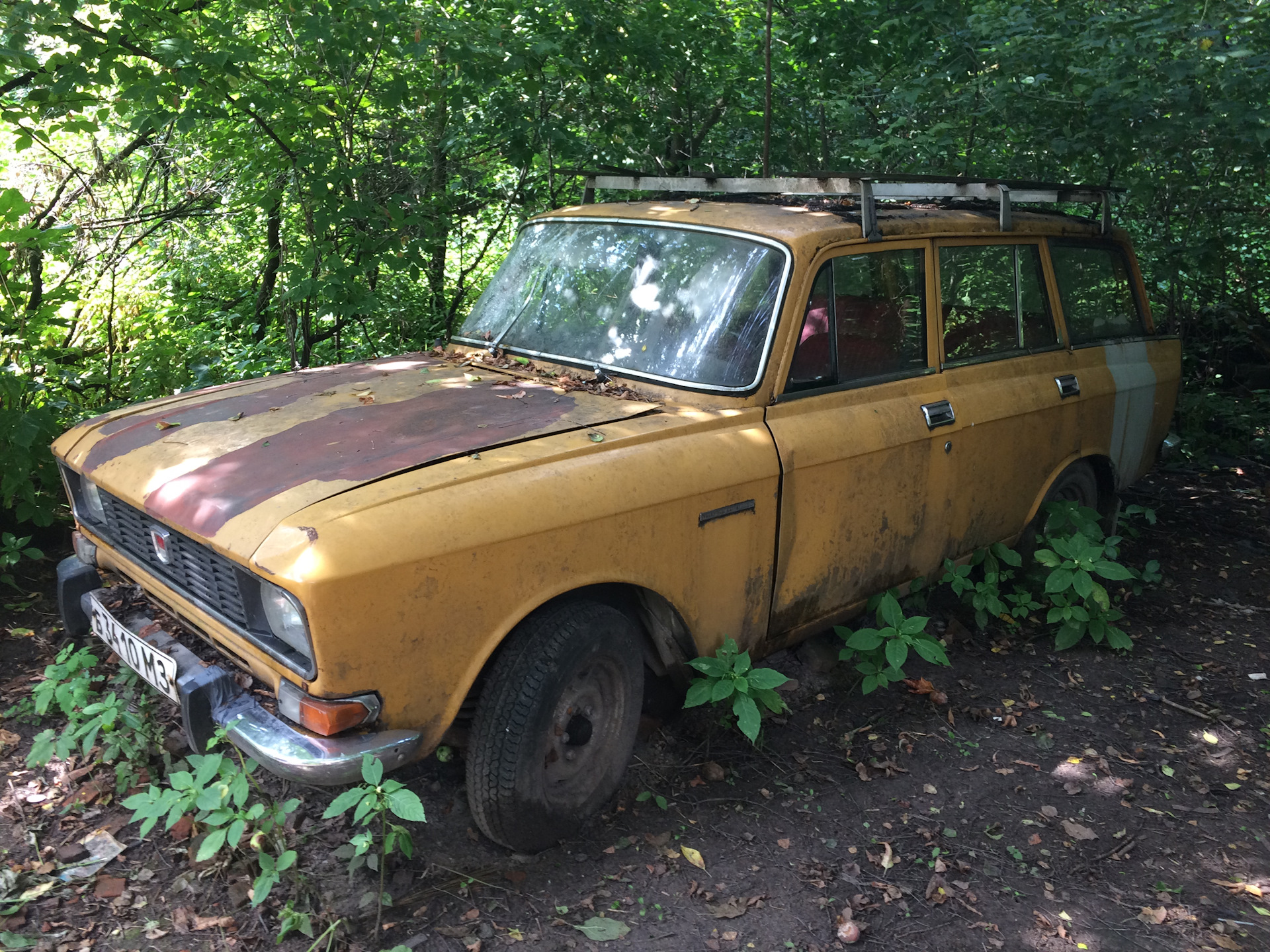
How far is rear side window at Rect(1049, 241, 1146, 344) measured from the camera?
4.66m

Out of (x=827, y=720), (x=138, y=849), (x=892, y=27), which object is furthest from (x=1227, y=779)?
(x=892, y=27)

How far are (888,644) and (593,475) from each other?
1437 mm

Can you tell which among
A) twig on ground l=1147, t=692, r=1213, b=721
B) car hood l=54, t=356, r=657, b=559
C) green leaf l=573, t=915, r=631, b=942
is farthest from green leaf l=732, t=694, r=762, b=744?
twig on ground l=1147, t=692, r=1213, b=721

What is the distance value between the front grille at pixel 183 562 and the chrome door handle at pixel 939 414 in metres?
2.57

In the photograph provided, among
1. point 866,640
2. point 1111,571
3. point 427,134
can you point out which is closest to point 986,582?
point 1111,571

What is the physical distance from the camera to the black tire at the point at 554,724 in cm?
273

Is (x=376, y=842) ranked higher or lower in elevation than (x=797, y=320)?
lower

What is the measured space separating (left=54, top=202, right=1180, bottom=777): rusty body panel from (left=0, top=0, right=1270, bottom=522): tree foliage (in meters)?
1.50

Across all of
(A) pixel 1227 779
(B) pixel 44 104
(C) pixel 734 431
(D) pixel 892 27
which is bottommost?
(A) pixel 1227 779

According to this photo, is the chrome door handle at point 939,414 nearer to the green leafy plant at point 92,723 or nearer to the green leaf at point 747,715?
the green leaf at point 747,715

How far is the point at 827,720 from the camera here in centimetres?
383

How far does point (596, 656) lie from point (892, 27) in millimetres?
5096

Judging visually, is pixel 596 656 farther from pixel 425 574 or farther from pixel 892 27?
pixel 892 27

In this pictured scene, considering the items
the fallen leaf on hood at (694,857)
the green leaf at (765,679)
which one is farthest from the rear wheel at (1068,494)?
the fallen leaf on hood at (694,857)
